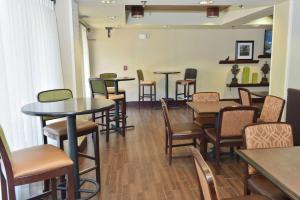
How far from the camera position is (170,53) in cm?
830

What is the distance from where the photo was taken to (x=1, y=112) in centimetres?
225

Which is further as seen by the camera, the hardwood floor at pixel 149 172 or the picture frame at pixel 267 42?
the picture frame at pixel 267 42

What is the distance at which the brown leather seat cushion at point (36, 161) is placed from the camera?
187cm

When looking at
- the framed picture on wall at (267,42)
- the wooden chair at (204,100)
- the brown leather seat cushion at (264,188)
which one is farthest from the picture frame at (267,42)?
the brown leather seat cushion at (264,188)

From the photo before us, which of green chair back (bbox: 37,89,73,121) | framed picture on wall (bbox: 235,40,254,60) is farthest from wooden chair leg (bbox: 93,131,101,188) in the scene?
framed picture on wall (bbox: 235,40,254,60)

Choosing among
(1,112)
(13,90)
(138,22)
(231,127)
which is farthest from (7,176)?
(138,22)

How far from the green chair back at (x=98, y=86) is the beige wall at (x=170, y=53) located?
3.17 metres

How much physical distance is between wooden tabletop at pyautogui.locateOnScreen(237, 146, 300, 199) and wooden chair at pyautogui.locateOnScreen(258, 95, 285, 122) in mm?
1550

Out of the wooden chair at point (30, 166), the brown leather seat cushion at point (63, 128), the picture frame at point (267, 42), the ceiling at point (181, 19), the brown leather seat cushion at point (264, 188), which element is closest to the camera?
the wooden chair at point (30, 166)

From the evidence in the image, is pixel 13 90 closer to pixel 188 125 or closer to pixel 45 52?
pixel 45 52

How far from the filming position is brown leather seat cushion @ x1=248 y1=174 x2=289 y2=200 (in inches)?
A: 75.7

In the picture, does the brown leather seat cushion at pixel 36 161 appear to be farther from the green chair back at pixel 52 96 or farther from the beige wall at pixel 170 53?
the beige wall at pixel 170 53

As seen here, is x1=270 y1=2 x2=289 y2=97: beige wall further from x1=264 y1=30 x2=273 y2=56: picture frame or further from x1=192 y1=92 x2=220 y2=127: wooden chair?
x1=264 y1=30 x2=273 y2=56: picture frame

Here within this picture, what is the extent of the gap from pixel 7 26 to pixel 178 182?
7.87ft
